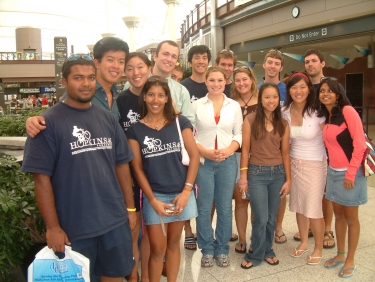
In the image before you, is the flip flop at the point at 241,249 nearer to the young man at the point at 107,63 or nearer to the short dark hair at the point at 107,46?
the young man at the point at 107,63

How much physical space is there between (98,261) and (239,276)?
1.65 meters

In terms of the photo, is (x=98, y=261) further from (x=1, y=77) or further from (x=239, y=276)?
(x=1, y=77)

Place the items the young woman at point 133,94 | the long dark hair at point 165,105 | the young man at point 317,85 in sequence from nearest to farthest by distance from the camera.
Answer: the long dark hair at point 165,105 → the young woman at point 133,94 → the young man at point 317,85

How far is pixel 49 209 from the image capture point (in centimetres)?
220

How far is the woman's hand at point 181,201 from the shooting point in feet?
9.57

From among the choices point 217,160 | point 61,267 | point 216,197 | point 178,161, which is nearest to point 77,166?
point 61,267

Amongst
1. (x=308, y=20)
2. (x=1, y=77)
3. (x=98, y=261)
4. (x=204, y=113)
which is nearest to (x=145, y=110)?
(x=204, y=113)

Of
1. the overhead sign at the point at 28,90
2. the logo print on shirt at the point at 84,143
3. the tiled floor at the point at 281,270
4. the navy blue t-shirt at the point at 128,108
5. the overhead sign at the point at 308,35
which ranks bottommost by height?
the tiled floor at the point at 281,270

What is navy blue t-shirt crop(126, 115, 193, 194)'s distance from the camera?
2.89 m

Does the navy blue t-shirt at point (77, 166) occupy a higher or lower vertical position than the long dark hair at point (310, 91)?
lower

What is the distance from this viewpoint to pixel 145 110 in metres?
Answer: 3.09

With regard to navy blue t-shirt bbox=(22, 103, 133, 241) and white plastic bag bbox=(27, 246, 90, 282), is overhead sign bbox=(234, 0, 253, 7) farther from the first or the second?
white plastic bag bbox=(27, 246, 90, 282)

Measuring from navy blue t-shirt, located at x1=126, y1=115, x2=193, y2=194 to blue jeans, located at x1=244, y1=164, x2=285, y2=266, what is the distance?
0.95 meters

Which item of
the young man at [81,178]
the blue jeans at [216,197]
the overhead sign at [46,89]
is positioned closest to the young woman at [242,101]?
the blue jeans at [216,197]
